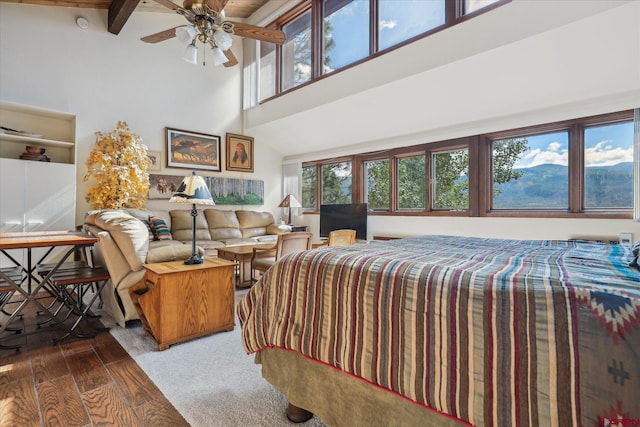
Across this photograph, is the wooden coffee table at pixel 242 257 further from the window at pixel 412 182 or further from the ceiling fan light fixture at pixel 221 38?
the window at pixel 412 182

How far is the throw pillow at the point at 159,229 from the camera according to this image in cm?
→ 450

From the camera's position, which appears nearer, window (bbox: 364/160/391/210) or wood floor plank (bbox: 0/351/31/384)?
wood floor plank (bbox: 0/351/31/384)

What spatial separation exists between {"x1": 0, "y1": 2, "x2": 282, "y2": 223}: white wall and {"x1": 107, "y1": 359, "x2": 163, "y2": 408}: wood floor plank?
11.4 feet

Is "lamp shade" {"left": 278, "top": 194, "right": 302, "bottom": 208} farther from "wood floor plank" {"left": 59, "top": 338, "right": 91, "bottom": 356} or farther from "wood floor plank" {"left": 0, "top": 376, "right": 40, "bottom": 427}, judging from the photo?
"wood floor plank" {"left": 0, "top": 376, "right": 40, "bottom": 427}

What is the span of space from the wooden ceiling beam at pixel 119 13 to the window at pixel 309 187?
3.84 meters

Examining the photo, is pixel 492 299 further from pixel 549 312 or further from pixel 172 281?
pixel 172 281

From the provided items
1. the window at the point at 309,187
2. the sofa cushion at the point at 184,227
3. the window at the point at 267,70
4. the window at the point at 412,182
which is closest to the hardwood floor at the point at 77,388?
the sofa cushion at the point at 184,227

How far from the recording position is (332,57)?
496 centimetres

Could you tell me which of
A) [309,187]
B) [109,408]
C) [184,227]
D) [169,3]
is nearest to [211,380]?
[109,408]

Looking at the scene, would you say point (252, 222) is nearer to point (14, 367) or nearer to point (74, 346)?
point (74, 346)

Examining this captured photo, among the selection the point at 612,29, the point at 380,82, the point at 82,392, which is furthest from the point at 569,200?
the point at 82,392

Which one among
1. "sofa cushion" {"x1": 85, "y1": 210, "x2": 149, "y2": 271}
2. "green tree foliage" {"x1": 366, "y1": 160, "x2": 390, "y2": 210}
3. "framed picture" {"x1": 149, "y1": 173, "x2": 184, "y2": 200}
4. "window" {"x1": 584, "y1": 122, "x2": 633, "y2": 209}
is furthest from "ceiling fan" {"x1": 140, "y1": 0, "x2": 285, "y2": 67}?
"window" {"x1": 584, "y1": 122, "x2": 633, "y2": 209}

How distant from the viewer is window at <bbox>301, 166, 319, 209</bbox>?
6598 millimetres

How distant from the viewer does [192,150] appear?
5.61 metres
